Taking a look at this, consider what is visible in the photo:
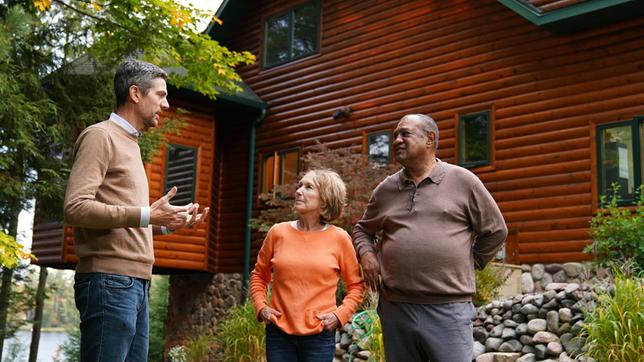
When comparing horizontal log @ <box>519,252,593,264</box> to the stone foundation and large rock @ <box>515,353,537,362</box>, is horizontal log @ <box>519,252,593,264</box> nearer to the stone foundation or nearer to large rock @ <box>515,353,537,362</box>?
large rock @ <box>515,353,537,362</box>

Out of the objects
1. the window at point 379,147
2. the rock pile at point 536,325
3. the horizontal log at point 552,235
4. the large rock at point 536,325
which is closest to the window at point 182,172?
the window at point 379,147

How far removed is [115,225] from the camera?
289 centimetres

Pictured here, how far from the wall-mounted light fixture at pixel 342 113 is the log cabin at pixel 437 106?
0.02m

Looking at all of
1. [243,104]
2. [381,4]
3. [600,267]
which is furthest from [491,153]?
[243,104]

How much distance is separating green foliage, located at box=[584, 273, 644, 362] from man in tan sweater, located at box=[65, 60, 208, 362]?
4404 millimetres

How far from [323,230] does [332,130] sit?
10.1 meters

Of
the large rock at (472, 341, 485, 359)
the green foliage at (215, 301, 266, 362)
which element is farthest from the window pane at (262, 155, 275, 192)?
the large rock at (472, 341, 485, 359)

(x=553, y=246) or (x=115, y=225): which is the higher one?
(x=553, y=246)

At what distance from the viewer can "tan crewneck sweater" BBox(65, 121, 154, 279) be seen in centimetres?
287

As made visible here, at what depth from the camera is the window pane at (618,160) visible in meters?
9.95

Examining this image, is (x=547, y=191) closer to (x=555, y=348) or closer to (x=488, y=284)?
(x=488, y=284)

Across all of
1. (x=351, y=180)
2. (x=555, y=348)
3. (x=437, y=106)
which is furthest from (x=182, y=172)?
(x=555, y=348)

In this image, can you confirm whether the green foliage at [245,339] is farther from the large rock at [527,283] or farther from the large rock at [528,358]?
the large rock at [527,283]

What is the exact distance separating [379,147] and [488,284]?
14.9 ft
